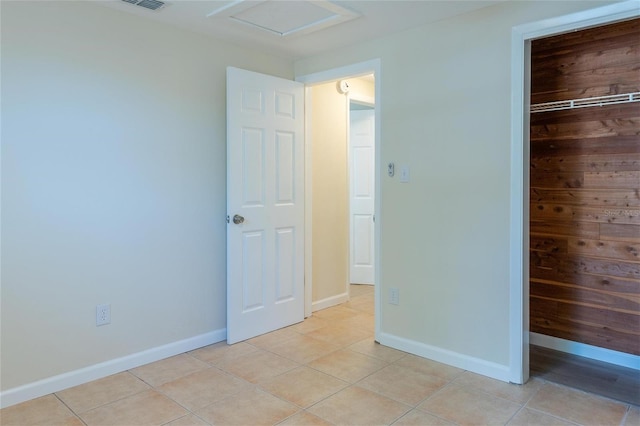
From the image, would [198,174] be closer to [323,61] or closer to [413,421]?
[323,61]

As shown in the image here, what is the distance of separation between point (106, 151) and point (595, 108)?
125 inches

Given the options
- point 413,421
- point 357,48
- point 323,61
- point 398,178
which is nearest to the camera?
point 413,421

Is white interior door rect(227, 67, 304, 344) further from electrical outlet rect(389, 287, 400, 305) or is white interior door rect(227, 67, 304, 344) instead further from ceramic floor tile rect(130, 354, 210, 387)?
electrical outlet rect(389, 287, 400, 305)

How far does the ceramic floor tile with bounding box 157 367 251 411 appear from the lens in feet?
7.81

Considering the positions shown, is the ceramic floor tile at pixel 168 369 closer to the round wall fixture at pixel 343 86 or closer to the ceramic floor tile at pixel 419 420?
the ceramic floor tile at pixel 419 420

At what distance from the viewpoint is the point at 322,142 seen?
13.2 ft

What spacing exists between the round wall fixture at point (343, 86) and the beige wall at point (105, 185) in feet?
3.75

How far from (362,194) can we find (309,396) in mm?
3137

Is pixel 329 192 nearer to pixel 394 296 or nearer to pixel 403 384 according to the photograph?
pixel 394 296

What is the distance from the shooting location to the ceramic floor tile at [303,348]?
301cm

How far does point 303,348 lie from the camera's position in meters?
3.15

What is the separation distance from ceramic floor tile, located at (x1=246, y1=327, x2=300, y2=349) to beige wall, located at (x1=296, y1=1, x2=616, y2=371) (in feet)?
2.58

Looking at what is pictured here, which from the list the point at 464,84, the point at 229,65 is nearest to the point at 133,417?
the point at 229,65

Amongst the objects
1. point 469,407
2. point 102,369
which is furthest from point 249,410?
point 469,407
